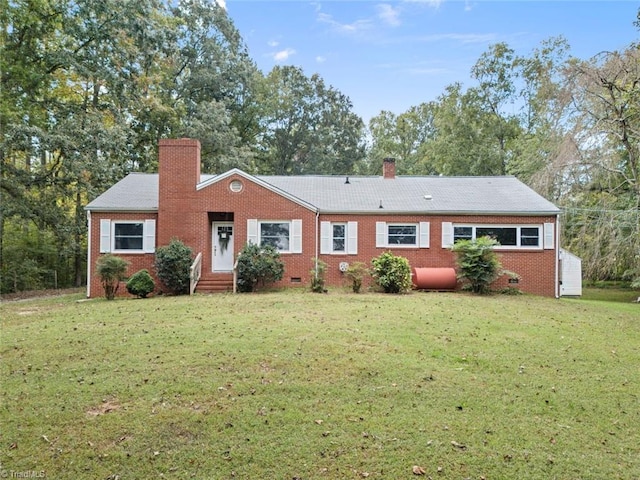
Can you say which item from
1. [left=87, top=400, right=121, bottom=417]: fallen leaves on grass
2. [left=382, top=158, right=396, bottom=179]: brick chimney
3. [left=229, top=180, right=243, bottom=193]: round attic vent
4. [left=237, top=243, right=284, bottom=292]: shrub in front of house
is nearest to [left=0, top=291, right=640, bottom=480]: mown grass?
[left=87, top=400, right=121, bottom=417]: fallen leaves on grass

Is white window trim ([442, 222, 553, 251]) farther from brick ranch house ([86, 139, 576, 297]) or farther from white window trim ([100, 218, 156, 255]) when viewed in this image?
white window trim ([100, 218, 156, 255])

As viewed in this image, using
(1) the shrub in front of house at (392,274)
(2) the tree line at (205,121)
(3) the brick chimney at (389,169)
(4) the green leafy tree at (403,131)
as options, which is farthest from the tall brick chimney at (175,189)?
(4) the green leafy tree at (403,131)

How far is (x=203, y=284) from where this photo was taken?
1399 centimetres

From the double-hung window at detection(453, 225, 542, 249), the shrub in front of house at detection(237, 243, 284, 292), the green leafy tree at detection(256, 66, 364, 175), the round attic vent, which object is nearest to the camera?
the shrub in front of house at detection(237, 243, 284, 292)

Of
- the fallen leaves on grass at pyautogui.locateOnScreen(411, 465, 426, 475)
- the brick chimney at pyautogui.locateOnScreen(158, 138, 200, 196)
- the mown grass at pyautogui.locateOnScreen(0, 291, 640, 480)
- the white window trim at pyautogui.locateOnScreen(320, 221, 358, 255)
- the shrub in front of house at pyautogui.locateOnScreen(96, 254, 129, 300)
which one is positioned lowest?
the fallen leaves on grass at pyautogui.locateOnScreen(411, 465, 426, 475)

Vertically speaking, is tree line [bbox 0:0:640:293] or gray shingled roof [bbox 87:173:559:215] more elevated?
tree line [bbox 0:0:640:293]

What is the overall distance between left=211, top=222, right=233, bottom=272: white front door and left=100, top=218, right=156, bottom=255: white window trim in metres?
2.17

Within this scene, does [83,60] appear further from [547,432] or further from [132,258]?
[547,432]

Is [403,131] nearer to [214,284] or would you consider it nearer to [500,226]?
[500,226]

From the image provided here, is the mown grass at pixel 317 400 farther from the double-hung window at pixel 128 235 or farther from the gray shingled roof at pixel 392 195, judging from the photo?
the gray shingled roof at pixel 392 195

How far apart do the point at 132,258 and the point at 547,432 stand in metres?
14.0

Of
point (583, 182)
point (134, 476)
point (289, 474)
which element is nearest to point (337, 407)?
point (289, 474)

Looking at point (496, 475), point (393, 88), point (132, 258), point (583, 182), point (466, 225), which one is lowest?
point (496, 475)

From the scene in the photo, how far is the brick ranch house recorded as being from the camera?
14.4 m
